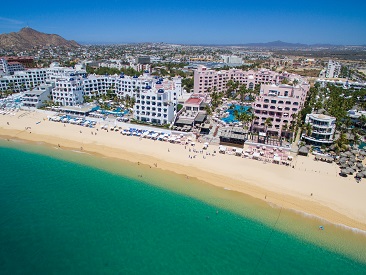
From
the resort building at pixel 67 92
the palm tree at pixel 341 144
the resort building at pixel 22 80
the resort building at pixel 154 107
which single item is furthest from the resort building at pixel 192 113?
the resort building at pixel 22 80

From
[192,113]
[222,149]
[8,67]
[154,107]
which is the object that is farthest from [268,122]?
[8,67]

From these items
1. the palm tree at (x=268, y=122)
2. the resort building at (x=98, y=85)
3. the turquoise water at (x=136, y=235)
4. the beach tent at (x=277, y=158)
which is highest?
the resort building at (x=98, y=85)

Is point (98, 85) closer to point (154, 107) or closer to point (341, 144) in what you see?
point (154, 107)

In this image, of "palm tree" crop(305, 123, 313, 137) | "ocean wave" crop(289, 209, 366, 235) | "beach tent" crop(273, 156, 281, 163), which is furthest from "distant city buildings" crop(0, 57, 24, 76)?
"ocean wave" crop(289, 209, 366, 235)

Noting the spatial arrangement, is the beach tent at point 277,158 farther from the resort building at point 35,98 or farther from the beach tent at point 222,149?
the resort building at point 35,98

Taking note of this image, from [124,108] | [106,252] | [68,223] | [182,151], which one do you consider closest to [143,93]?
[124,108]
